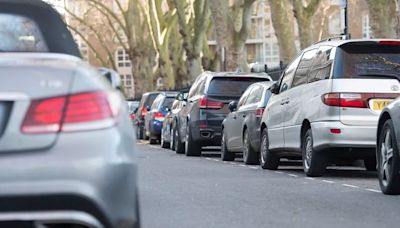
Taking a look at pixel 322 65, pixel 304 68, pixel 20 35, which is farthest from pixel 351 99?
pixel 20 35

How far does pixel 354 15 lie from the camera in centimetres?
6550

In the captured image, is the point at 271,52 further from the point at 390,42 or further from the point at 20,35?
the point at 20,35

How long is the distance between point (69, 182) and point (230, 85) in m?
15.6

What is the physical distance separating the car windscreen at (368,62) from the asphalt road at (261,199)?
1.42 m

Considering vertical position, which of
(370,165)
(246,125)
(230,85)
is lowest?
(370,165)

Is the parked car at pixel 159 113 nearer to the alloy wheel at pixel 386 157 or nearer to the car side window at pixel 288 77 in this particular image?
the car side window at pixel 288 77

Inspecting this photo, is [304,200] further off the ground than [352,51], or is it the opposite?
[352,51]

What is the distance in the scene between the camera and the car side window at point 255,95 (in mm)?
16750

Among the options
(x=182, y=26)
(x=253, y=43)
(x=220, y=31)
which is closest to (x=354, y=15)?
(x=182, y=26)

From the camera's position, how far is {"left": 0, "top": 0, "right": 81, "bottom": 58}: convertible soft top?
21.1 ft

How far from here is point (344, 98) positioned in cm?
1231

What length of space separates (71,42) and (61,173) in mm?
2192

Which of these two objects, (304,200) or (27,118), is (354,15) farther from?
(27,118)

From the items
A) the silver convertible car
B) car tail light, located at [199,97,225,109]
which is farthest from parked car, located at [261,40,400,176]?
the silver convertible car
